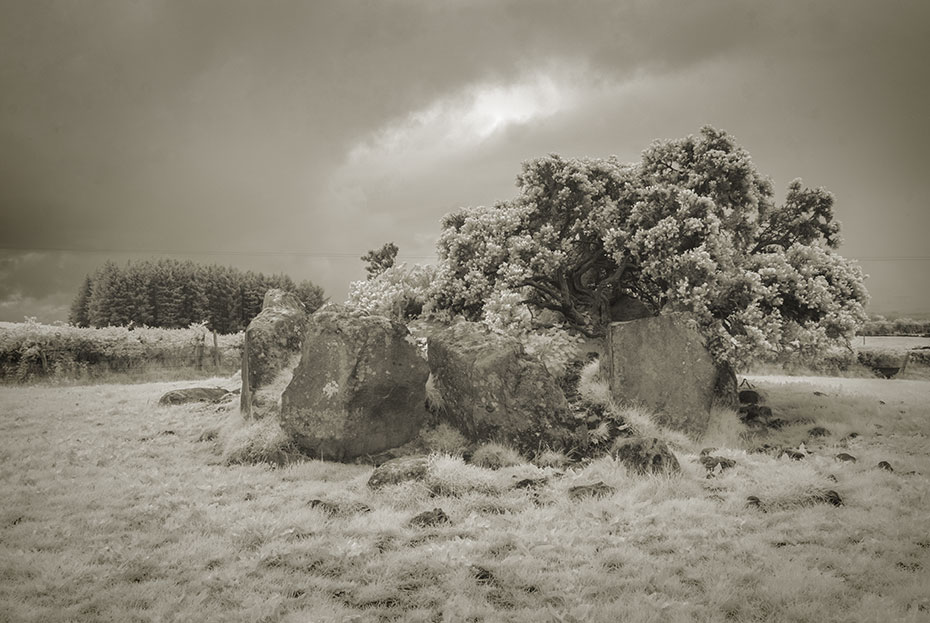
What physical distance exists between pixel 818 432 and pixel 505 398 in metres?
10.3

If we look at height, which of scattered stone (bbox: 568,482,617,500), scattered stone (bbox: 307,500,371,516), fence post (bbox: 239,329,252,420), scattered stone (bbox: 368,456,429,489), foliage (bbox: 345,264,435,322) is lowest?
scattered stone (bbox: 307,500,371,516)

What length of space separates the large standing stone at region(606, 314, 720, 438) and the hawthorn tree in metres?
0.96

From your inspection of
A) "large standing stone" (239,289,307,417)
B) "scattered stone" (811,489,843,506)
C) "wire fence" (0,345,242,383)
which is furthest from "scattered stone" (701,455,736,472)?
"wire fence" (0,345,242,383)

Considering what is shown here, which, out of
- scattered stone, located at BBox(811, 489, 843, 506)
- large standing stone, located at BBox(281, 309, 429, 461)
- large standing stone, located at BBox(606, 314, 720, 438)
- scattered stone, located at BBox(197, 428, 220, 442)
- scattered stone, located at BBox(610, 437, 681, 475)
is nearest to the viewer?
scattered stone, located at BBox(811, 489, 843, 506)

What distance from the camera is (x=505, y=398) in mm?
13672

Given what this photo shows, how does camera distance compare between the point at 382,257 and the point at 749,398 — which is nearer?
the point at 749,398

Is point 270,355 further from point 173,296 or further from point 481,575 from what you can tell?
point 173,296

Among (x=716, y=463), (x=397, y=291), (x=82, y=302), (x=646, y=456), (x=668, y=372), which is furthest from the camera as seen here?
(x=82, y=302)

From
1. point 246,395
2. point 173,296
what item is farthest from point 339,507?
point 173,296

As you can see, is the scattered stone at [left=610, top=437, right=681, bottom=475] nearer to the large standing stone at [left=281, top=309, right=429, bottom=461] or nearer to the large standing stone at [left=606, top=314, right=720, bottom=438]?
the large standing stone at [left=606, top=314, right=720, bottom=438]

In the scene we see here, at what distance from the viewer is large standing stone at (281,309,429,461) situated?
1303cm

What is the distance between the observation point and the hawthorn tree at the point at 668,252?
17609 millimetres

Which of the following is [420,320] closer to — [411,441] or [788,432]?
[411,441]

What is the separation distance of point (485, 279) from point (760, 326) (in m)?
8.55
